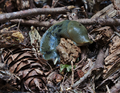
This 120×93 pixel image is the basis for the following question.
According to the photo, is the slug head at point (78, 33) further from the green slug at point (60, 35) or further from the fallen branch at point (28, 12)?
the fallen branch at point (28, 12)

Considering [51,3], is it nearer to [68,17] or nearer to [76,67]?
[68,17]

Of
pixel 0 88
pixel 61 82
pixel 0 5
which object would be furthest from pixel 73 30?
pixel 0 5

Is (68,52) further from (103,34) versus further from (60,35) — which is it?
(103,34)

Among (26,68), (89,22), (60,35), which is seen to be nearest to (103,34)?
(89,22)

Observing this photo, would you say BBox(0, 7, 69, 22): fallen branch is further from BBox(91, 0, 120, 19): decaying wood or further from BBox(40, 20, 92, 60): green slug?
BBox(91, 0, 120, 19): decaying wood

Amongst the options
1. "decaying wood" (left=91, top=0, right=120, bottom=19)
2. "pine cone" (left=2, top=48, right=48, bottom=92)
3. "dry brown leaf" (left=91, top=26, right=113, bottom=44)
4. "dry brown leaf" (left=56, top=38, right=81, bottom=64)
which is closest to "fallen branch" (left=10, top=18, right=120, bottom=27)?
"dry brown leaf" (left=91, top=26, right=113, bottom=44)

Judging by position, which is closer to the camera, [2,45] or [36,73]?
[36,73]

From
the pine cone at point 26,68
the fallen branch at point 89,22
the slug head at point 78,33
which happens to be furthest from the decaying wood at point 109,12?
the pine cone at point 26,68
